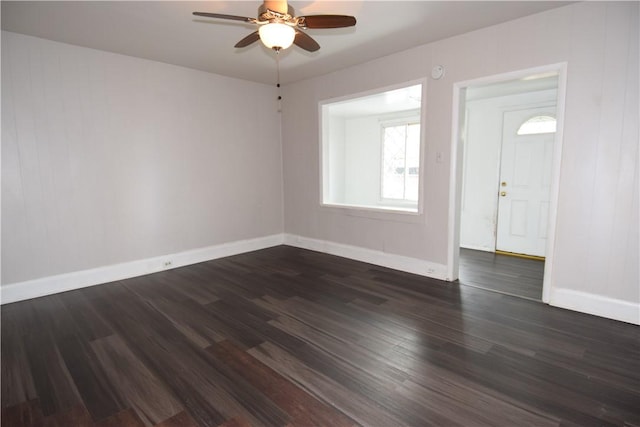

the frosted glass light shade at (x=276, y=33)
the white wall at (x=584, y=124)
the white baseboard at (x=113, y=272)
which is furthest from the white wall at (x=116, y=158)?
the white wall at (x=584, y=124)

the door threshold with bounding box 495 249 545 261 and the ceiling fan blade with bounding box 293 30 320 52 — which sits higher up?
the ceiling fan blade with bounding box 293 30 320 52

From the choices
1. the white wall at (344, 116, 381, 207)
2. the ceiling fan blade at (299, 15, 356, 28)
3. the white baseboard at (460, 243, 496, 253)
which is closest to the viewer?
the ceiling fan blade at (299, 15, 356, 28)

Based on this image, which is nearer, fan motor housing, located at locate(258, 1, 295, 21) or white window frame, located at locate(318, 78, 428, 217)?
fan motor housing, located at locate(258, 1, 295, 21)

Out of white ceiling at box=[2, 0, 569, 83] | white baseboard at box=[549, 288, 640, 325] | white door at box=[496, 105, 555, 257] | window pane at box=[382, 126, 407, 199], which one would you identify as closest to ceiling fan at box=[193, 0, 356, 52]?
white ceiling at box=[2, 0, 569, 83]

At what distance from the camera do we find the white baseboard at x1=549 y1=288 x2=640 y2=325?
272cm

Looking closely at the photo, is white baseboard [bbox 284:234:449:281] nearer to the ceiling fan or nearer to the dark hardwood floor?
the dark hardwood floor

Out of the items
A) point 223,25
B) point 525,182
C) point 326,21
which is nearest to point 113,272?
point 223,25

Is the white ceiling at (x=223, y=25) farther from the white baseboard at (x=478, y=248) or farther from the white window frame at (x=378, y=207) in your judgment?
the white baseboard at (x=478, y=248)

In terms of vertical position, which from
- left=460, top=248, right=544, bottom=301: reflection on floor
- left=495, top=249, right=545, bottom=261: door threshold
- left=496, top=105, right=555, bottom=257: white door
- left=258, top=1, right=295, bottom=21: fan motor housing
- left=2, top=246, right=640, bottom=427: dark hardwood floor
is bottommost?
left=2, top=246, right=640, bottom=427: dark hardwood floor

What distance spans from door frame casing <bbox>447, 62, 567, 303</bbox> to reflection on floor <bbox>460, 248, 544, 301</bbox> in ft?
0.90

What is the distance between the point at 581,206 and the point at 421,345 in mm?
1953

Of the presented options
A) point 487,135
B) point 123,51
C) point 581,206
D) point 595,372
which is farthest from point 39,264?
point 487,135

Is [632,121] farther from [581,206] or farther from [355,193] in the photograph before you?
[355,193]

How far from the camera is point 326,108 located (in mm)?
5016
